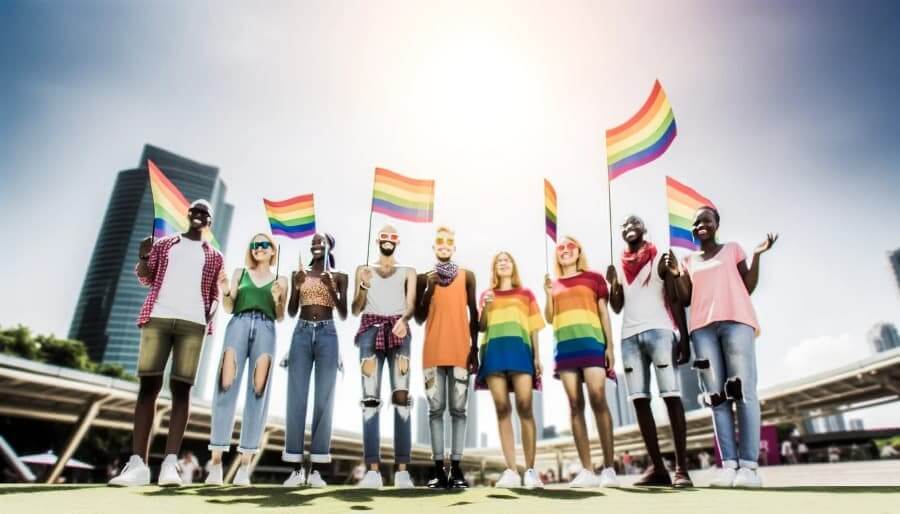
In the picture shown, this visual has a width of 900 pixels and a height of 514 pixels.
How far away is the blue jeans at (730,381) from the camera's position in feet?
15.1

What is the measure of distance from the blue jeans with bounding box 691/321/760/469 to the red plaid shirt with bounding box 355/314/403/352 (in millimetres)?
3089

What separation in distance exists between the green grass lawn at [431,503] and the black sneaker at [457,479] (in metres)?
0.99

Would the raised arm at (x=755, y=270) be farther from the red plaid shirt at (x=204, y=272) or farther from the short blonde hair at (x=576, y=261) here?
the red plaid shirt at (x=204, y=272)

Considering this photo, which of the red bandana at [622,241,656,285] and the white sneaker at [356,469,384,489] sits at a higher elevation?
the red bandana at [622,241,656,285]

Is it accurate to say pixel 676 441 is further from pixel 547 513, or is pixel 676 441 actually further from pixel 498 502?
pixel 547 513

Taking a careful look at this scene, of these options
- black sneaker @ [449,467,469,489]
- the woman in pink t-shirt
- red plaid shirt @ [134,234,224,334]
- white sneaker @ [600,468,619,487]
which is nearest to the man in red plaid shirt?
red plaid shirt @ [134,234,224,334]

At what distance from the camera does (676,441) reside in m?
4.89

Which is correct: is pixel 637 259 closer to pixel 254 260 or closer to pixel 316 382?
pixel 316 382

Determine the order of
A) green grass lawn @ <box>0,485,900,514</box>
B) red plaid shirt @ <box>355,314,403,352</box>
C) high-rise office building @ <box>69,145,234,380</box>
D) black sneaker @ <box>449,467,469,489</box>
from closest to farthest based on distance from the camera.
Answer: green grass lawn @ <box>0,485,900,514</box> < black sneaker @ <box>449,467,469,489</box> < red plaid shirt @ <box>355,314,403,352</box> < high-rise office building @ <box>69,145,234,380</box>

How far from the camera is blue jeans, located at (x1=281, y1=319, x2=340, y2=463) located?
5090 mm

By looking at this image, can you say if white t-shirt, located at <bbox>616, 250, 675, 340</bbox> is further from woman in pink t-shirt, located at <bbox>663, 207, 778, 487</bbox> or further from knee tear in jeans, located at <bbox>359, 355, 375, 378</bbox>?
knee tear in jeans, located at <bbox>359, 355, 375, 378</bbox>

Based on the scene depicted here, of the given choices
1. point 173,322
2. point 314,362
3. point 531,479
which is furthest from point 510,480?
point 173,322

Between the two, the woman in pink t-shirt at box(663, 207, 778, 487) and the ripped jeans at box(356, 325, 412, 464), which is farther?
the ripped jeans at box(356, 325, 412, 464)

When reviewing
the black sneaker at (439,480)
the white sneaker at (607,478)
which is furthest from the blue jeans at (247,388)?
the white sneaker at (607,478)
